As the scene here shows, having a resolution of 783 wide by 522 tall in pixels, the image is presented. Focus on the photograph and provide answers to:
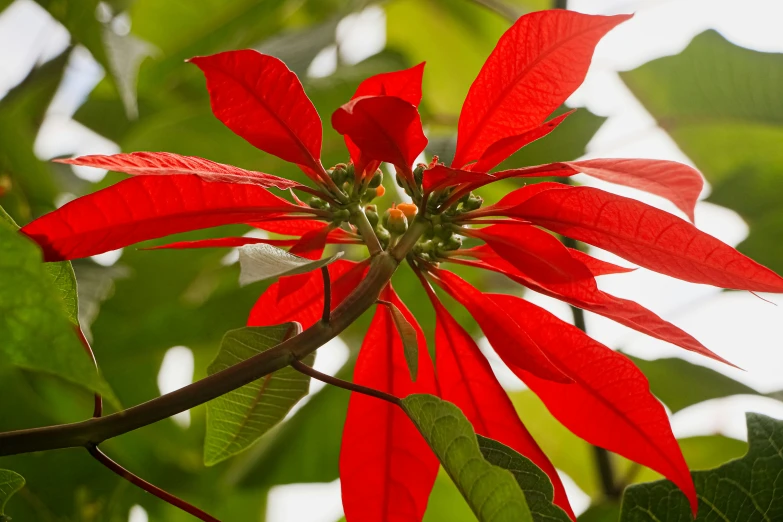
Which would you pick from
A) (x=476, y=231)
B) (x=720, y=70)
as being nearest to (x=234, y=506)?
(x=476, y=231)

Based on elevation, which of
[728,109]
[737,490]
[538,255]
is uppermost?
[728,109]

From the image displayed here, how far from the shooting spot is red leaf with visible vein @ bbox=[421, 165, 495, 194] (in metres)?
0.32

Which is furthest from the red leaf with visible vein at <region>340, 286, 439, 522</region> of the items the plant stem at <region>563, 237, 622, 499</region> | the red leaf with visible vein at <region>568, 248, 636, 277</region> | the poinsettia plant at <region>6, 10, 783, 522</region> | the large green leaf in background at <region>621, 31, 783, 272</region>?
the large green leaf in background at <region>621, 31, 783, 272</region>

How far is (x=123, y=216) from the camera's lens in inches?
12.4

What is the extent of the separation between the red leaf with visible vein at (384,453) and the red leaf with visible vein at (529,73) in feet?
0.36

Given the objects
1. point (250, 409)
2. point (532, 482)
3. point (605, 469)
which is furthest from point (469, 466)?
point (605, 469)

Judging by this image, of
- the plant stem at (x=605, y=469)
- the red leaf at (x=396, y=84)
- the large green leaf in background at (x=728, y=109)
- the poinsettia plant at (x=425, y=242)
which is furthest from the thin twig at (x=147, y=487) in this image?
the large green leaf in background at (x=728, y=109)

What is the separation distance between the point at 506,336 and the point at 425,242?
85 mm

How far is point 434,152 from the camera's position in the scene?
0.61 m

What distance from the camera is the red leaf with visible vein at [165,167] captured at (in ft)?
0.96

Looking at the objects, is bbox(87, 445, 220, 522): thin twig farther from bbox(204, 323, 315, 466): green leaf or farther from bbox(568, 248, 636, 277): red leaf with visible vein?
bbox(568, 248, 636, 277): red leaf with visible vein

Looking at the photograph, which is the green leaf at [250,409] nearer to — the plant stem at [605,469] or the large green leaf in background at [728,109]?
the plant stem at [605,469]

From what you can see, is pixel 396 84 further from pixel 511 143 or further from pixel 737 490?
pixel 737 490

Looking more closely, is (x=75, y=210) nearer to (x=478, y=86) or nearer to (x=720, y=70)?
(x=478, y=86)
